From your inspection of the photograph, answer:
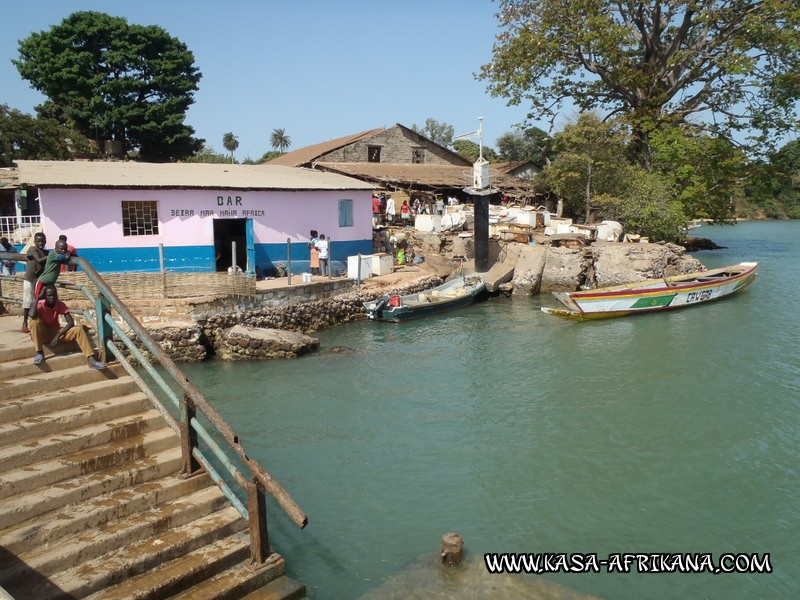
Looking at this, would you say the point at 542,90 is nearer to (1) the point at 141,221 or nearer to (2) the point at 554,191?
(2) the point at 554,191

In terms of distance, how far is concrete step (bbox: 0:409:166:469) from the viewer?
209 inches

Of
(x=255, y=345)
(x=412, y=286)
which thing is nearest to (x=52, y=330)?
(x=255, y=345)

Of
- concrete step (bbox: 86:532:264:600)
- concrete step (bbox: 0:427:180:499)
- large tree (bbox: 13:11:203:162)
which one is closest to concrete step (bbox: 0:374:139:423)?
concrete step (bbox: 0:427:180:499)

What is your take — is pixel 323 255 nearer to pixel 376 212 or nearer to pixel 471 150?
pixel 376 212

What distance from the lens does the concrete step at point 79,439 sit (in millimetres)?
5320

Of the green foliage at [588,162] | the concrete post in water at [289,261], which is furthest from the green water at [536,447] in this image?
the green foliage at [588,162]

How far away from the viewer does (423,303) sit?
2145cm

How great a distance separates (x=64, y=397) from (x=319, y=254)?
16.8m

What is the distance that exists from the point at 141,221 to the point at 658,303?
55.0 feet

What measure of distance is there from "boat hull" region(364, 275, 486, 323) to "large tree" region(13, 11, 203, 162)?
76.1 feet

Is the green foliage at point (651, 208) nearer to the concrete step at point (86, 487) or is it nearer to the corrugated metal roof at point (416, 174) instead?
the corrugated metal roof at point (416, 174)

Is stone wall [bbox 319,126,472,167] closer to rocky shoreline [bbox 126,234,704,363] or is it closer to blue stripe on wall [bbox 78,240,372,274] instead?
rocky shoreline [bbox 126,234,704,363]

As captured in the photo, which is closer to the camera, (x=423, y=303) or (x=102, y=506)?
(x=102, y=506)

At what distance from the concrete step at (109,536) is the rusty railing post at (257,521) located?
1.74ft
